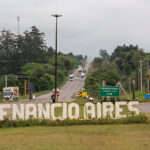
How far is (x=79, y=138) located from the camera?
1270cm

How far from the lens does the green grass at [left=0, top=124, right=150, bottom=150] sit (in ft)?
36.8

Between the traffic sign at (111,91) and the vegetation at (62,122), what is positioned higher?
the traffic sign at (111,91)

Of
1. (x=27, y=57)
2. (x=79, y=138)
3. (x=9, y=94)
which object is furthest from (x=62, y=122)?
(x=27, y=57)

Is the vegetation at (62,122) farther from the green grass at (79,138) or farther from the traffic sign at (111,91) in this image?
the traffic sign at (111,91)

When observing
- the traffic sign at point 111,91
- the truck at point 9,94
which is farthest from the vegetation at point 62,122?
the truck at point 9,94

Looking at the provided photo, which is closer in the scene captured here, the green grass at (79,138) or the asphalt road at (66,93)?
the green grass at (79,138)

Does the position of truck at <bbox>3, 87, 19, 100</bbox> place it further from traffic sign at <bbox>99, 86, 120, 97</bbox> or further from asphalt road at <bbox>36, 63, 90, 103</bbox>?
traffic sign at <bbox>99, 86, 120, 97</bbox>

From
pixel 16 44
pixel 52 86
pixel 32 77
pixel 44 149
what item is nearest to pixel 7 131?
pixel 44 149

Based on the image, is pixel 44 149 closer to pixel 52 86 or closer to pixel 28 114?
pixel 28 114

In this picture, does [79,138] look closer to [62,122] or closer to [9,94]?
[62,122]

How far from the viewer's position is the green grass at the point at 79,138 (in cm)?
1120

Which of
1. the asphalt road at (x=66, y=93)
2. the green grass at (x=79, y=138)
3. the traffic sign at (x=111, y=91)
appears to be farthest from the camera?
the asphalt road at (x=66, y=93)

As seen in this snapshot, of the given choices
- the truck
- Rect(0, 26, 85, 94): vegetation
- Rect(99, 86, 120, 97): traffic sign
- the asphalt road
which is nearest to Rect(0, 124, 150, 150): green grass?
Rect(99, 86, 120, 97): traffic sign

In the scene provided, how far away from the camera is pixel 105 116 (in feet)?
58.4
